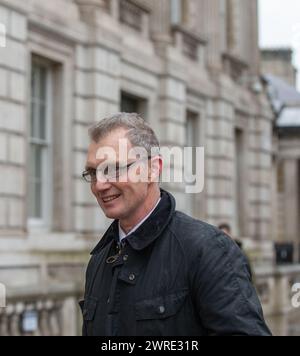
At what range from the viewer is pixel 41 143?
477 inches

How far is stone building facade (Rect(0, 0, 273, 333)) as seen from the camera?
10.9 metres

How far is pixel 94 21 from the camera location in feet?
Result: 42.0

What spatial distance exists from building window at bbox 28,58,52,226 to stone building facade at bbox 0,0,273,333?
1cm

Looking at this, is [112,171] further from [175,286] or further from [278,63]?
[278,63]

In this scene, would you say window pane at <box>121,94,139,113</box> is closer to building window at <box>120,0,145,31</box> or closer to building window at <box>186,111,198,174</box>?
building window at <box>120,0,145,31</box>

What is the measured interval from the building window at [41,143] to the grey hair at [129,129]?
9315mm

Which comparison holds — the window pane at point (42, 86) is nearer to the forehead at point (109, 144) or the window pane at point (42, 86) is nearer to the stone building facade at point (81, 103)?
the stone building facade at point (81, 103)

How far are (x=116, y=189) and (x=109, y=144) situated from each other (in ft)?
0.47
